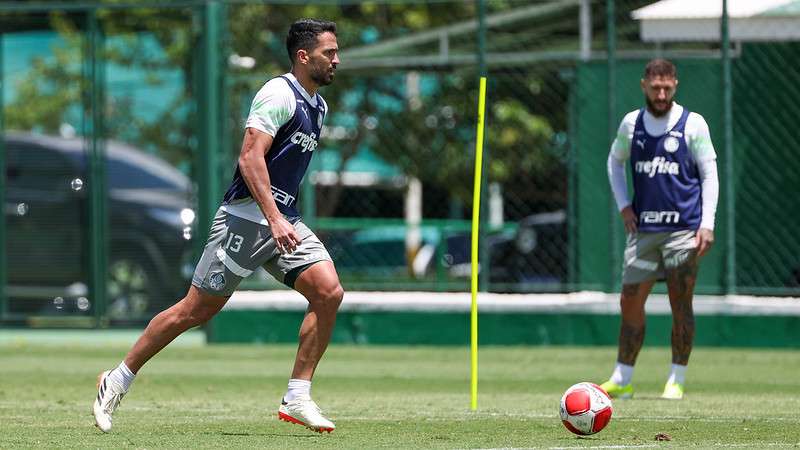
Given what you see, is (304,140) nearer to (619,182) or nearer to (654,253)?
(619,182)

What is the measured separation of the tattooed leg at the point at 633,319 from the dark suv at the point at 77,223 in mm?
7149

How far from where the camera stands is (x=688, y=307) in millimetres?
11070

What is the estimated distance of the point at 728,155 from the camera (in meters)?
15.2

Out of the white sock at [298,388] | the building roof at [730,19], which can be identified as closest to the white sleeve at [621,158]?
the white sock at [298,388]

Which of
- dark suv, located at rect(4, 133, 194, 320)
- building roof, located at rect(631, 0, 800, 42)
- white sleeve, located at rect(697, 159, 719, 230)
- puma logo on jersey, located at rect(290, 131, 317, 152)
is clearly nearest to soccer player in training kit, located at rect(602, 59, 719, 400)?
white sleeve, located at rect(697, 159, 719, 230)

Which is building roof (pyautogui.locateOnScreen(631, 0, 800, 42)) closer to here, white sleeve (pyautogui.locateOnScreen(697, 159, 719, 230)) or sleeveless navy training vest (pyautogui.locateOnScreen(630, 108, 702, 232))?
sleeveless navy training vest (pyautogui.locateOnScreen(630, 108, 702, 232))

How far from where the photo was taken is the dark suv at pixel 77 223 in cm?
1716

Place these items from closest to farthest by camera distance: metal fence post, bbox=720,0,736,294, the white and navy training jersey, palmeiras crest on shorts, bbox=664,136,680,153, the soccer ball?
1. the soccer ball
2. the white and navy training jersey
3. palmeiras crest on shorts, bbox=664,136,680,153
4. metal fence post, bbox=720,0,736,294

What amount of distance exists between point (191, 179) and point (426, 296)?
2956 mm

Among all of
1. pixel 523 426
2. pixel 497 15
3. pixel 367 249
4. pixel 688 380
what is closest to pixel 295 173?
pixel 523 426

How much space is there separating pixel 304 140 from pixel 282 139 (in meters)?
0.13

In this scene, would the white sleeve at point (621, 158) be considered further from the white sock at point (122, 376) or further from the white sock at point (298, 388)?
the white sock at point (122, 376)

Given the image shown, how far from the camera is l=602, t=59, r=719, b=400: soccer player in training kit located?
35.3ft

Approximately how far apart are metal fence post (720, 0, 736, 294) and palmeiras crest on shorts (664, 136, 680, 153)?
14.8ft
